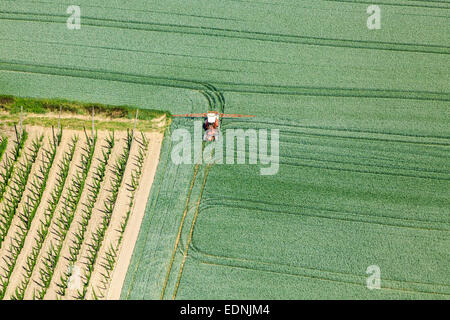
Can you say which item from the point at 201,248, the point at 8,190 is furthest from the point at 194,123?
the point at 8,190

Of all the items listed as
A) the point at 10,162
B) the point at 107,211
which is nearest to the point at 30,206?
the point at 10,162

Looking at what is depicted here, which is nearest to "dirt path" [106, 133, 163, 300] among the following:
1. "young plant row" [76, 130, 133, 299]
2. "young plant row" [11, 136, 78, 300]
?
"young plant row" [76, 130, 133, 299]

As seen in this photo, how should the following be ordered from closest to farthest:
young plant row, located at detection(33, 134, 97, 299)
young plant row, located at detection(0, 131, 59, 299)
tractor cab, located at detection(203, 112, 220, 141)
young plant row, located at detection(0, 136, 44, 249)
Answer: young plant row, located at detection(33, 134, 97, 299)
young plant row, located at detection(0, 131, 59, 299)
young plant row, located at detection(0, 136, 44, 249)
tractor cab, located at detection(203, 112, 220, 141)

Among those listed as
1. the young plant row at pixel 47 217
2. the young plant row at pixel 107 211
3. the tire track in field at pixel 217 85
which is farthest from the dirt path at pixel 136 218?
the young plant row at pixel 47 217

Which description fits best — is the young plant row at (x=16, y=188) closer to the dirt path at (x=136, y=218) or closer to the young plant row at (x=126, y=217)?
the young plant row at (x=126, y=217)

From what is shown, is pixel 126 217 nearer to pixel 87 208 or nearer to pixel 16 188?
pixel 87 208

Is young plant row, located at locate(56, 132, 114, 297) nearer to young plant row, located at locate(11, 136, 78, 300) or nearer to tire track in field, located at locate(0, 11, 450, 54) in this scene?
young plant row, located at locate(11, 136, 78, 300)
